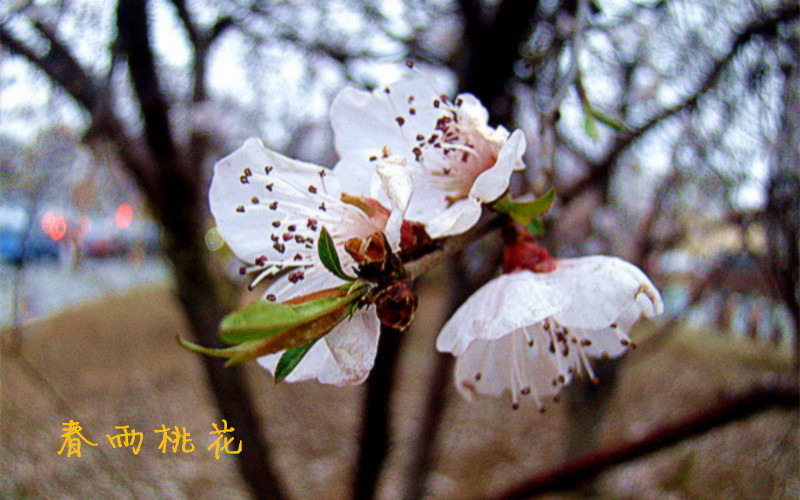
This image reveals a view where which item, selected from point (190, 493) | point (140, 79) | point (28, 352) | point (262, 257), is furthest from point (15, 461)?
point (262, 257)

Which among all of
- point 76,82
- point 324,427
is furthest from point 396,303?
point 324,427

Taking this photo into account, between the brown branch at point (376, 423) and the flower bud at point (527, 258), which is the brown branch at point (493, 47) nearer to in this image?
the brown branch at point (376, 423)

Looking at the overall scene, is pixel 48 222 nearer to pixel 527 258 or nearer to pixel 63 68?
pixel 63 68

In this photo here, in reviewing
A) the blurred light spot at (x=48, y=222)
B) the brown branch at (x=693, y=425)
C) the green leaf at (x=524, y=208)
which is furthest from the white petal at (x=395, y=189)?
the blurred light spot at (x=48, y=222)

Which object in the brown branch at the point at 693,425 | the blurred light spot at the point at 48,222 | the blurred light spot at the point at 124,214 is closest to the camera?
the brown branch at the point at 693,425

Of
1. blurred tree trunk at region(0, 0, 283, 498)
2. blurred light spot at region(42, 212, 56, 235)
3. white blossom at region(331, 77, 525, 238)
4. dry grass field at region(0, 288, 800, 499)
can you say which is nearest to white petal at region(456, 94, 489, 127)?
white blossom at region(331, 77, 525, 238)
